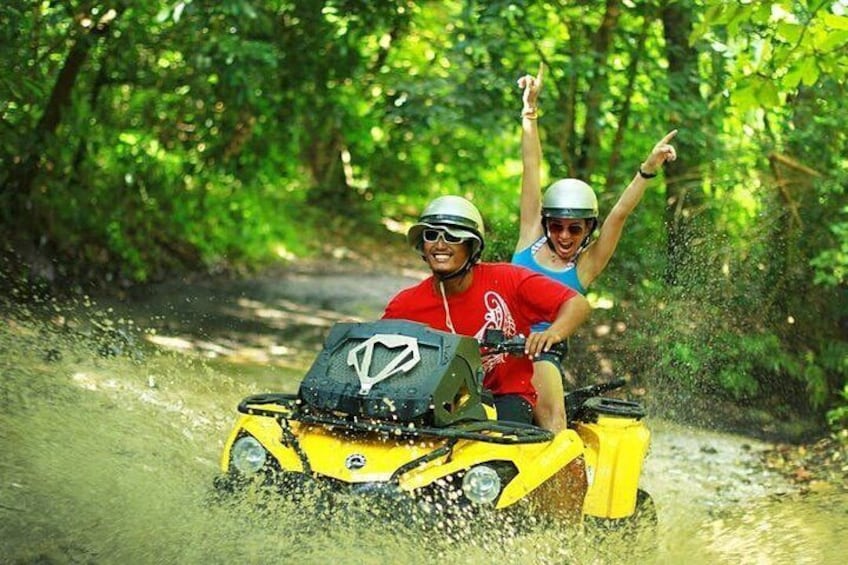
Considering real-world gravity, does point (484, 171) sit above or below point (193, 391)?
above

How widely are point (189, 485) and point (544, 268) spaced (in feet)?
7.50

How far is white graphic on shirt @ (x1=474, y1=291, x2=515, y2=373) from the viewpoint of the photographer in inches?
238

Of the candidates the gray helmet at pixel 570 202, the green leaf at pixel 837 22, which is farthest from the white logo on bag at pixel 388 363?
the green leaf at pixel 837 22

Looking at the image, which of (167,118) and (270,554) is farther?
(167,118)

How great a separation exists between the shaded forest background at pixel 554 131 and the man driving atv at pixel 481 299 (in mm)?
1800

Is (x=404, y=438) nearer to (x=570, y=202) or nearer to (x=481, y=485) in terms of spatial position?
(x=481, y=485)

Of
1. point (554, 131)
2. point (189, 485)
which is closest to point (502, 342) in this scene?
point (189, 485)

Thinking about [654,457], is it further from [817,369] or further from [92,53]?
[92,53]

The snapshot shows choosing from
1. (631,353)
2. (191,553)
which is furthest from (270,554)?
(631,353)

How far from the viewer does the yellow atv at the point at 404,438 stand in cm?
505

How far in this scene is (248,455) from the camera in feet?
17.5

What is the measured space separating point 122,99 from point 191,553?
11.6m

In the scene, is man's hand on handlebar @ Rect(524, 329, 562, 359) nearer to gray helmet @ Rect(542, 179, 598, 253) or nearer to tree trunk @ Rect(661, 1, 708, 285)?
gray helmet @ Rect(542, 179, 598, 253)

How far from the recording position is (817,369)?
1046 centimetres
